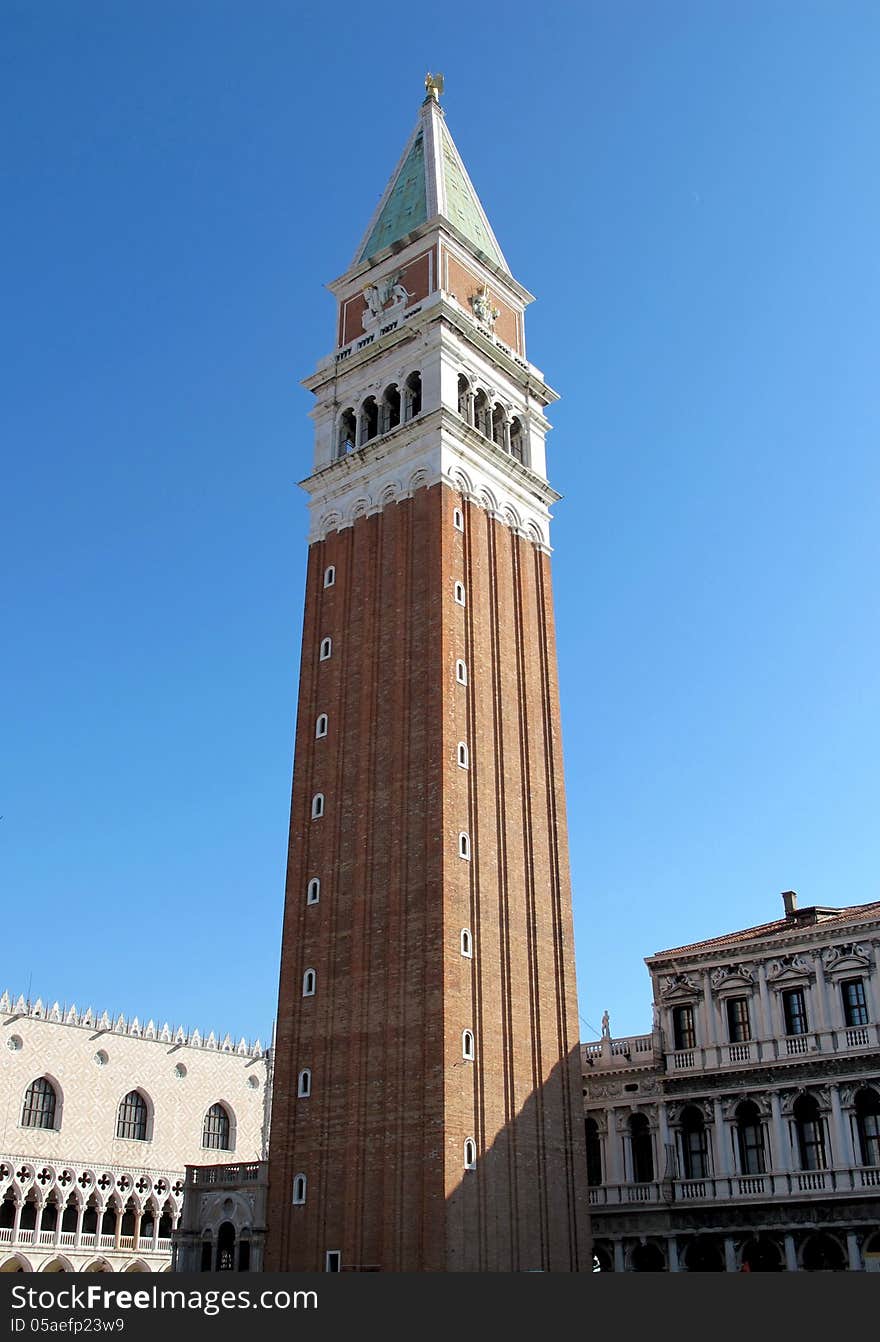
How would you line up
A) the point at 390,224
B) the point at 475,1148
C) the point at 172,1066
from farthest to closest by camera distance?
the point at 172,1066 → the point at 390,224 → the point at 475,1148

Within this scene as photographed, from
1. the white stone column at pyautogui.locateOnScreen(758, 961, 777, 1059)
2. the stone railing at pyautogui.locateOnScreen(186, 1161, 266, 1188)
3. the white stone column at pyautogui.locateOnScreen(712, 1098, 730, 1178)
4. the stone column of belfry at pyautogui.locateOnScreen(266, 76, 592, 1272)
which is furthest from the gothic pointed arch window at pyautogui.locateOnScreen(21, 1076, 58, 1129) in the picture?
the white stone column at pyautogui.locateOnScreen(758, 961, 777, 1059)

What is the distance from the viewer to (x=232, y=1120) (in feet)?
211

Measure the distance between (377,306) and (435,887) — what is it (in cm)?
2686

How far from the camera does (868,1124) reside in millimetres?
38125

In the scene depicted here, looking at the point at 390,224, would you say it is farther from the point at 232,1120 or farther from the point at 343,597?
the point at 232,1120

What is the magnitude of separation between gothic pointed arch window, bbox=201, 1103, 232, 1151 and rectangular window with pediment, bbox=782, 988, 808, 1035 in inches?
1356

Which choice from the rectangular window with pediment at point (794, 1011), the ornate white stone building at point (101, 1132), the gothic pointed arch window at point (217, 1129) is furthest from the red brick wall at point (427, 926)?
the gothic pointed arch window at point (217, 1129)

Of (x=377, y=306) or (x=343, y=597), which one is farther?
(x=377, y=306)

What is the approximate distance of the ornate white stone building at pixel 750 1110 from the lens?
38.0 m

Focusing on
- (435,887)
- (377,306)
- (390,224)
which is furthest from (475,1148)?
(390,224)

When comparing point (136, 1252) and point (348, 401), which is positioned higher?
point (348, 401)

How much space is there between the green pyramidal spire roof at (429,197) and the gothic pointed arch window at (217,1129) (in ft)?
142

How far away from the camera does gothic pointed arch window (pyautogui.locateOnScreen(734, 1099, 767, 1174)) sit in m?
40.2

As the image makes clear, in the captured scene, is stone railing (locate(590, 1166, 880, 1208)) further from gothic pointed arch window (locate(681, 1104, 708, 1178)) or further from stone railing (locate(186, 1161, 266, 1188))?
stone railing (locate(186, 1161, 266, 1188))
